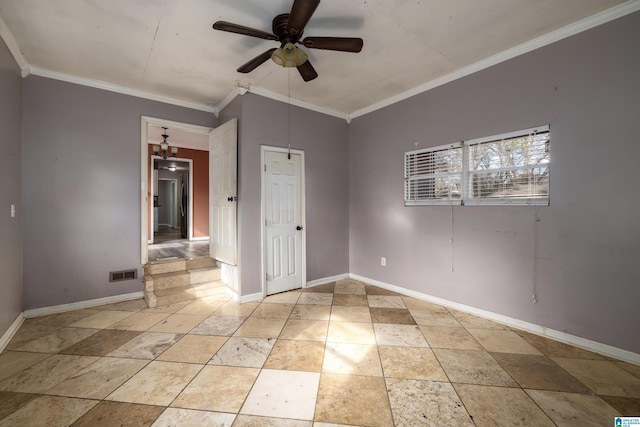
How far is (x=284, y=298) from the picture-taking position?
349 centimetres

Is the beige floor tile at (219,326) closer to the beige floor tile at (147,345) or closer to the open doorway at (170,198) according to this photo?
the beige floor tile at (147,345)

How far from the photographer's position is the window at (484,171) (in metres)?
2.50

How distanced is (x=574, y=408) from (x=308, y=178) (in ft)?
11.4

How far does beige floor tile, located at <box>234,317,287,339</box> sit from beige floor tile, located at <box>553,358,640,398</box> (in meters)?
2.44

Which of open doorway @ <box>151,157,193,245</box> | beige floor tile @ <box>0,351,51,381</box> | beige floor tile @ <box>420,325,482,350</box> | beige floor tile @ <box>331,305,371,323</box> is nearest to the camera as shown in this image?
beige floor tile @ <box>0,351,51,381</box>

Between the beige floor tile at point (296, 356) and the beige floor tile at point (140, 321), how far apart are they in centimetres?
147

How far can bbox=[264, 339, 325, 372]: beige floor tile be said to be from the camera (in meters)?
2.00

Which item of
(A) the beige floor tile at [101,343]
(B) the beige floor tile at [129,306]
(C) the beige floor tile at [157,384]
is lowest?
(C) the beige floor tile at [157,384]

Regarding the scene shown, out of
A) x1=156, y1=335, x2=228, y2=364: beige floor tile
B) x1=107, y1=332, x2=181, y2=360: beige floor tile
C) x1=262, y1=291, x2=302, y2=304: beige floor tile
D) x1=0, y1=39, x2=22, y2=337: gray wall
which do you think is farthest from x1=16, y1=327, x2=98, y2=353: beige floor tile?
Result: x1=262, y1=291, x2=302, y2=304: beige floor tile

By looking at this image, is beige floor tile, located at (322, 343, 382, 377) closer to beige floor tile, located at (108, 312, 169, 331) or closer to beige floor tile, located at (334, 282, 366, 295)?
beige floor tile, located at (334, 282, 366, 295)

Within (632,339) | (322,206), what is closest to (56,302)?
(322,206)

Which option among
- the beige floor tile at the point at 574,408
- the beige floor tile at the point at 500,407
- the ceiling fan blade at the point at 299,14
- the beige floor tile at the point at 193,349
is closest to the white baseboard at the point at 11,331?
the beige floor tile at the point at 193,349

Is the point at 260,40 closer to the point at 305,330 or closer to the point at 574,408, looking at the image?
the point at 305,330

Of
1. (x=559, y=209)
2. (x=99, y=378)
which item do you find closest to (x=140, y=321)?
(x=99, y=378)
